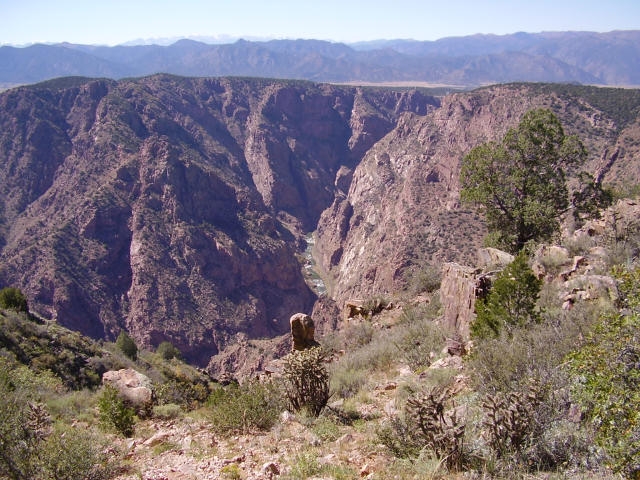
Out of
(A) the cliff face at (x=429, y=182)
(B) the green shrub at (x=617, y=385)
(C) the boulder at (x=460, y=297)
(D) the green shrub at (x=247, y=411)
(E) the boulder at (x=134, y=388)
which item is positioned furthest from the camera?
(A) the cliff face at (x=429, y=182)

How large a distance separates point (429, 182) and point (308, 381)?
2570 inches

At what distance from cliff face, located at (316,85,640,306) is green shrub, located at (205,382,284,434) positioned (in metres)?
33.2

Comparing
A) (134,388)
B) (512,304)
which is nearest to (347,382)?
(512,304)

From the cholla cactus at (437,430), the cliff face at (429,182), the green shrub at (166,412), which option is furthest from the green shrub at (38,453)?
the cliff face at (429,182)

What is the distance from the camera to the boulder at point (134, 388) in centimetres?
1127

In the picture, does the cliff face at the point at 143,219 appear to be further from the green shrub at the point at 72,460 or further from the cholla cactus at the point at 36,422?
the green shrub at the point at 72,460

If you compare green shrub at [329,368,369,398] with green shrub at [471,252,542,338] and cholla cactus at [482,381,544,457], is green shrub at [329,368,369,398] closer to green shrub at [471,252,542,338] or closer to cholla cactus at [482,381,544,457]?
green shrub at [471,252,542,338]

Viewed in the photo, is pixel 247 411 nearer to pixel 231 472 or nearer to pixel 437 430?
pixel 231 472

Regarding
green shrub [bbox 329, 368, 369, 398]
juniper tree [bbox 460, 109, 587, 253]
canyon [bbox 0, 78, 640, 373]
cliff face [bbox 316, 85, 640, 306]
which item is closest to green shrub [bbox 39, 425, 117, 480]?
green shrub [bbox 329, 368, 369, 398]

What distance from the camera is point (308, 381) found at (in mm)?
9031

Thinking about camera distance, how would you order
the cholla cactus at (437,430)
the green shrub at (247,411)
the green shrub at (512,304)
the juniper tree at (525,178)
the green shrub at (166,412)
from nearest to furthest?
1. the cholla cactus at (437,430)
2. the green shrub at (247,411)
3. the green shrub at (512,304)
4. the green shrub at (166,412)
5. the juniper tree at (525,178)

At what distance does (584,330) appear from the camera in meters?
8.00

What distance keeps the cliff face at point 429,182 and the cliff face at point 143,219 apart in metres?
11.0

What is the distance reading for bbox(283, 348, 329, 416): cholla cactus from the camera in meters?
8.92
